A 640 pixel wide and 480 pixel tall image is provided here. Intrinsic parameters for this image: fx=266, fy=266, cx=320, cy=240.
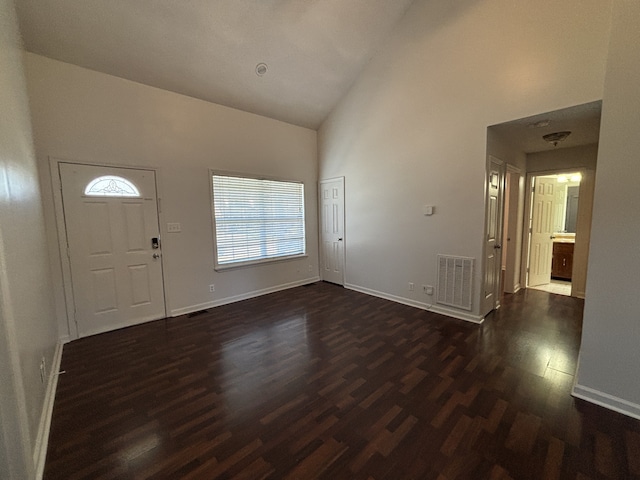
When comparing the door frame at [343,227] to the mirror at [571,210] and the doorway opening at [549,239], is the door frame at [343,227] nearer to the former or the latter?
the doorway opening at [549,239]

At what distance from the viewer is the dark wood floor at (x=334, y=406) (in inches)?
61.1

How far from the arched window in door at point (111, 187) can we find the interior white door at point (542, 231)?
6490mm

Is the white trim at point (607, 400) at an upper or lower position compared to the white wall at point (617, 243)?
lower

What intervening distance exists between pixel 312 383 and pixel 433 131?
3.44 metres

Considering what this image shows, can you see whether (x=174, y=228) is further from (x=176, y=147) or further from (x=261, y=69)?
(x=261, y=69)

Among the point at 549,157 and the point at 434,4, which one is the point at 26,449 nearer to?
the point at 434,4

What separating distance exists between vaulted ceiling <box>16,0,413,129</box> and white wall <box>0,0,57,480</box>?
2.67 ft

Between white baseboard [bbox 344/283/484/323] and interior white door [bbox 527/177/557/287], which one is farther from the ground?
interior white door [bbox 527/177/557/287]

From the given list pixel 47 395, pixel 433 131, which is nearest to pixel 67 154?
pixel 47 395

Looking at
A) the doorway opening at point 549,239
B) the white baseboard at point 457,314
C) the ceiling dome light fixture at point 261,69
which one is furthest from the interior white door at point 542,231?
the ceiling dome light fixture at point 261,69

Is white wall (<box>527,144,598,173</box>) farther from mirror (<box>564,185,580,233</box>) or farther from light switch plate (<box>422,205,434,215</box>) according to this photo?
light switch plate (<box>422,205,434,215</box>)

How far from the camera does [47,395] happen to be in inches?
82.4

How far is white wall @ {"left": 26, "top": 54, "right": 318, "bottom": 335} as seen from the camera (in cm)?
297

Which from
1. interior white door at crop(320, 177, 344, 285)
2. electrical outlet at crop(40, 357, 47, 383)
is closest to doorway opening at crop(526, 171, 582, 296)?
interior white door at crop(320, 177, 344, 285)
